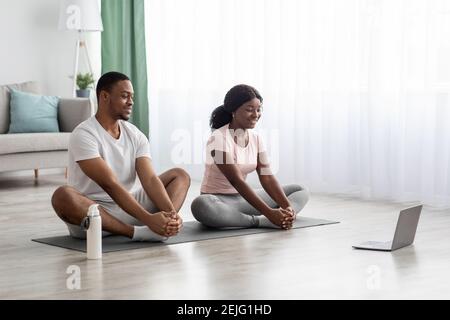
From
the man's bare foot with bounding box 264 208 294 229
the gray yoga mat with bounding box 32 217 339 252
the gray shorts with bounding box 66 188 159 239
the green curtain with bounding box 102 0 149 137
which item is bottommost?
the gray yoga mat with bounding box 32 217 339 252

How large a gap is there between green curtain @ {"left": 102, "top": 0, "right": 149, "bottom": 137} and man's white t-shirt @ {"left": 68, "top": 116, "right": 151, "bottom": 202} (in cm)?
338

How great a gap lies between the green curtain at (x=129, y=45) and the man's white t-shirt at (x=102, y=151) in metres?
3.38

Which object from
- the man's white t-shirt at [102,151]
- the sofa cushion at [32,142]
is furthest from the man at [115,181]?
the sofa cushion at [32,142]

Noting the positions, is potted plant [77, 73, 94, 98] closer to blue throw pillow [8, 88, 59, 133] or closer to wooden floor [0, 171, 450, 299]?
blue throw pillow [8, 88, 59, 133]

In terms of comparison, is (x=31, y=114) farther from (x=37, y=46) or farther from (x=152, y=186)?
(x=152, y=186)

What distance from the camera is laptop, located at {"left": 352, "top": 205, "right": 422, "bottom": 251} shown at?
12.7ft

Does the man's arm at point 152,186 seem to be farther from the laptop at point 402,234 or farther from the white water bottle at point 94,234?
the laptop at point 402,234

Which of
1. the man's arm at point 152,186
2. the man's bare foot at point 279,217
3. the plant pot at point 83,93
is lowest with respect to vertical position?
the man's bare foot at point 279,217

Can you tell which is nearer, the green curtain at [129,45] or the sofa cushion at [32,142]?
the sofa cushion at [32,142]

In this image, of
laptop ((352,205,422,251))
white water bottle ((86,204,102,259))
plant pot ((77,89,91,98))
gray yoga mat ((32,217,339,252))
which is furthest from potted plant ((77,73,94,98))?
laptop ((352,205,422,251))

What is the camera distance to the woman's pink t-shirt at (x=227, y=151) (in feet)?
14.6

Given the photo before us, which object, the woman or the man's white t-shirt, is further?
the woman

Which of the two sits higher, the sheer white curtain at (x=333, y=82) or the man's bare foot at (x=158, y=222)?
the sheer white curtain at (x=333, y=82)
